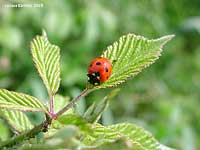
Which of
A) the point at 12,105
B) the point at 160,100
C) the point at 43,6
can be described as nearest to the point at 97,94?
the point at 160,100

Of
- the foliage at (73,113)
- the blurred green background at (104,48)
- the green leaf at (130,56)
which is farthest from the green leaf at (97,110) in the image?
the blurred green background at (104,48)

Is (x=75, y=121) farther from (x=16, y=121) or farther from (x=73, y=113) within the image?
(x=16, y=121)

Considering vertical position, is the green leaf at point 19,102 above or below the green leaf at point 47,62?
below

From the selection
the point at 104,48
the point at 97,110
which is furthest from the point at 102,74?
the point at 104,48

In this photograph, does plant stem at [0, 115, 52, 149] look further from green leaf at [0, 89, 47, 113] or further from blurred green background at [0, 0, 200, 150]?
blurred green background at [0, 0, 200, 150]

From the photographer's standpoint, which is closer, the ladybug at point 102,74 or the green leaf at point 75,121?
the green leaf at point 75,121

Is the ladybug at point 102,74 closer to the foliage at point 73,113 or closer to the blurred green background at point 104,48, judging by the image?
the foliage at point 73,113

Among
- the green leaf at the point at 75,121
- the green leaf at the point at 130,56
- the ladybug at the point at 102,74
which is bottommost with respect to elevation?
the green leaf at the point at 75,121
